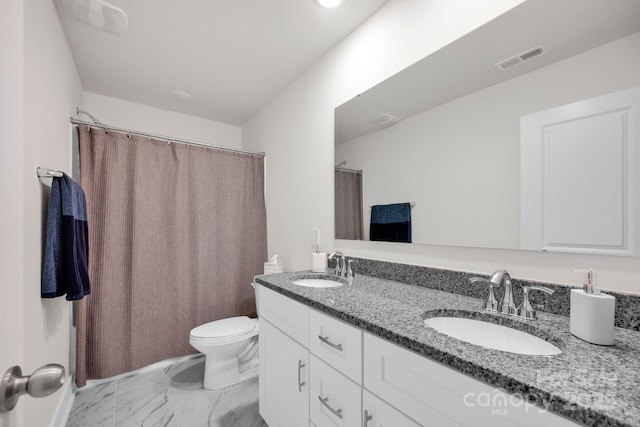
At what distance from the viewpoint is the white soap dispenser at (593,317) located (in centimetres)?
67

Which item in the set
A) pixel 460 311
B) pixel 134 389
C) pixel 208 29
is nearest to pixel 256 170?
pixel 208 29

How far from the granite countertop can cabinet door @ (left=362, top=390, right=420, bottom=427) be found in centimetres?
20

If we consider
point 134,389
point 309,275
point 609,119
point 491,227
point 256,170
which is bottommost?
point 134,389

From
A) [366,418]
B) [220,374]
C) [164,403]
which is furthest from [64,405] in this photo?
[366,418]

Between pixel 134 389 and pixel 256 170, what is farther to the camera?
pixel 256 170

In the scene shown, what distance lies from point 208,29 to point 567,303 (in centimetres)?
Result: 224

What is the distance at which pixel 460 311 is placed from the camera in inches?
36.9

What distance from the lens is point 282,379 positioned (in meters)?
1.30

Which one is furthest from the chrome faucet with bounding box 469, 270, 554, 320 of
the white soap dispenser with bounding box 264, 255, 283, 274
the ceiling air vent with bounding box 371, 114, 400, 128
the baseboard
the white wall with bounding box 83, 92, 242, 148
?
the white wall with bounding box 83, 92, 242, 148

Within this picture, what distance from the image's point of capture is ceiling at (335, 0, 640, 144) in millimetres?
822

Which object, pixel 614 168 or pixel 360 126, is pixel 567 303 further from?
pixel 360 126

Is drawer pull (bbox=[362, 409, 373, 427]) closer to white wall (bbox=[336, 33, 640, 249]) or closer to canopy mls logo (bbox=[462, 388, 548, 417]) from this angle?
canopy mls logo (bbox=[462, 388, 548, 417])

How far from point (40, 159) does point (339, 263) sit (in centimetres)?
163

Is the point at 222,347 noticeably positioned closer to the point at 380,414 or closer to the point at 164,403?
the point at 164,403
